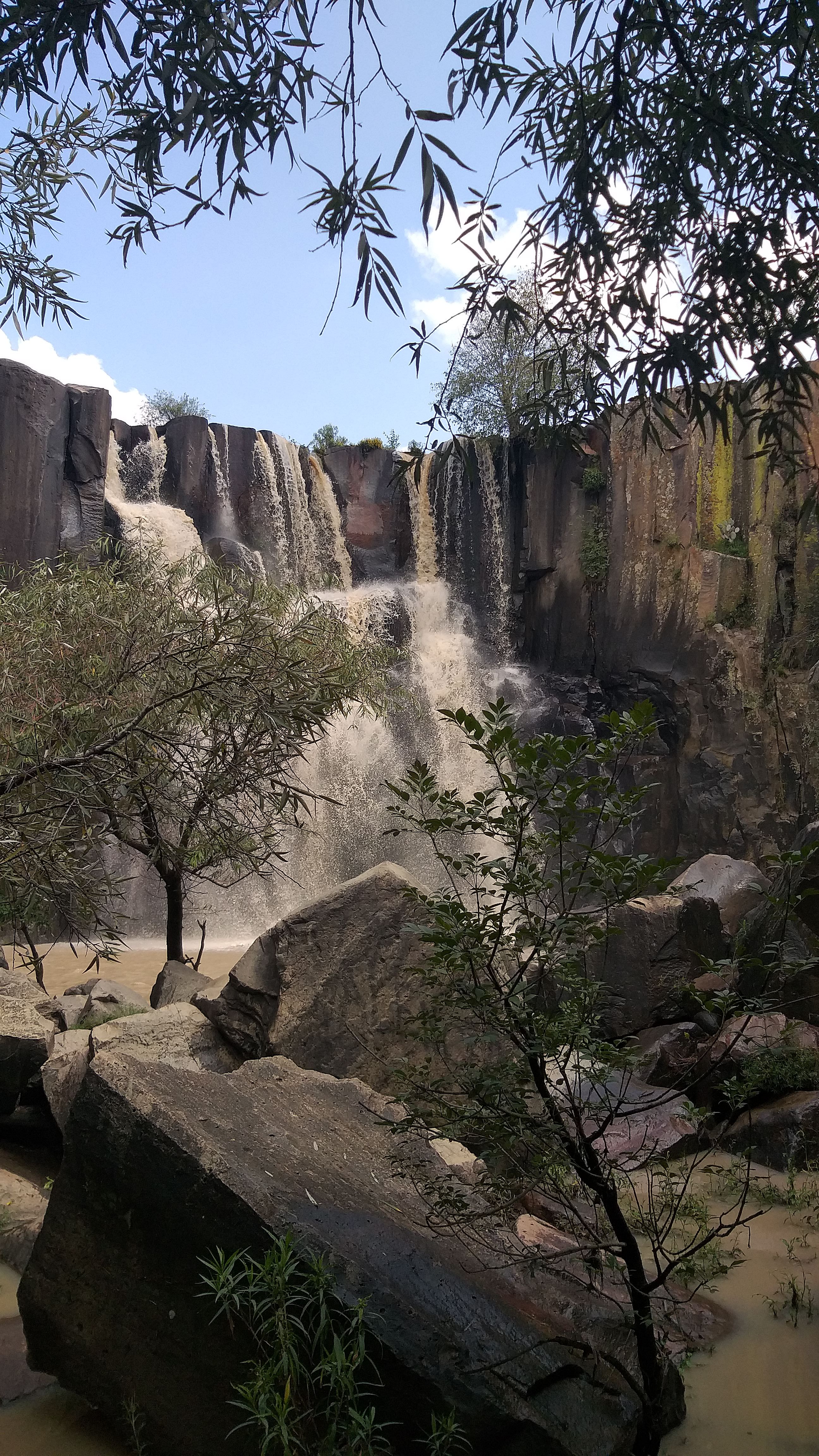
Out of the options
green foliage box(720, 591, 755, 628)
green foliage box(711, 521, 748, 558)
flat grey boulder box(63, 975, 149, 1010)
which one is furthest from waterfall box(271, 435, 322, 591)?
flat grey boulder box(63, 975, 149, 1010)

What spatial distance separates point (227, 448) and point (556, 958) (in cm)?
1753

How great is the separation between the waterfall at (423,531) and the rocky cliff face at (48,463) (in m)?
6.20

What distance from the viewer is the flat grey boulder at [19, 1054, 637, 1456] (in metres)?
2.58

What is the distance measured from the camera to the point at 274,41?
111 inches

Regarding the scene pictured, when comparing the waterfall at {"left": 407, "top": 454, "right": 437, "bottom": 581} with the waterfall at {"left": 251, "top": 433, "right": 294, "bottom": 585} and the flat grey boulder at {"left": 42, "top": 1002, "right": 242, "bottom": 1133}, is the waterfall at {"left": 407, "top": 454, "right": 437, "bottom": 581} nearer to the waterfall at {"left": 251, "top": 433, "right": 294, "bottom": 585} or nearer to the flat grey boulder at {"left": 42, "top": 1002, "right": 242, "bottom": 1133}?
the waterfall at {"left": 251, "top": 433, "right": 294, "bottom": 585}

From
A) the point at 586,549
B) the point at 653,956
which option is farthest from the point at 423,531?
the point at 653,956

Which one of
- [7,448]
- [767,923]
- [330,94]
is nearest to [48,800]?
[330,94]

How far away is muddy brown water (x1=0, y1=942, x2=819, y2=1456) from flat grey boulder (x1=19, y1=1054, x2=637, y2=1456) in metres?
0.13

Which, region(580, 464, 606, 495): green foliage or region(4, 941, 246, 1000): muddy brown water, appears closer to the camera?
region(4, 941, 246, 1000): muddy brown water

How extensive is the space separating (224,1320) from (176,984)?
5165 mm

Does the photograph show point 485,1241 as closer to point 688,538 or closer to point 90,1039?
point 90,1039

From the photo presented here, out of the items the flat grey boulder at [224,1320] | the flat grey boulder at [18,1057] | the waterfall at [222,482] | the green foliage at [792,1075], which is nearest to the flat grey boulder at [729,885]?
the green foliage at [792,1075]

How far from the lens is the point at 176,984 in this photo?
770cm

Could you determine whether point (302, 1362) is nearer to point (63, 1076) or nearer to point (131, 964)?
point (63, 1076)
